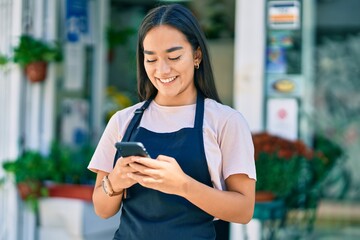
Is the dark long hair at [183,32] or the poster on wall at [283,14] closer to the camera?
the dark long hair at [183,32]

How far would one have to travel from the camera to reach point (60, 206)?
4715 mm

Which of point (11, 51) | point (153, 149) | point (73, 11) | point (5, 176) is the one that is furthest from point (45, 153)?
point (153, 149)

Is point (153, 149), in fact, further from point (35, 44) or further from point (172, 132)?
point (35, 44)

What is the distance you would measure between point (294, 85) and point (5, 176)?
2.03 meters

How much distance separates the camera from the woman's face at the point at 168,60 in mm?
1995

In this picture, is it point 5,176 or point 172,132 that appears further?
point 5,176

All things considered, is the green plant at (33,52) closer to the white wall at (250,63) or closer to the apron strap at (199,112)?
the white wall at (250,63)

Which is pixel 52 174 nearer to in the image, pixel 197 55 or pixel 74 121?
pixel 74 121

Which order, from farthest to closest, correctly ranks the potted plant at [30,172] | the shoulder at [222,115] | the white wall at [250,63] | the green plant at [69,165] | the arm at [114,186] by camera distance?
the green plant at [69,165] < the potted plant at [30,172] < the white wall at [250,63] < the shoulder at [222,115] < the arm at [114,186]

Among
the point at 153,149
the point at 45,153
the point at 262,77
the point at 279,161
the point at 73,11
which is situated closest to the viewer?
the point at 153,149

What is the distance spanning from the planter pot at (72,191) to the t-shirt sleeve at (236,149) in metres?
2.80

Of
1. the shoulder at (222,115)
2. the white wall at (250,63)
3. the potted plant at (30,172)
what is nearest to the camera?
the shoulder at (222,115)

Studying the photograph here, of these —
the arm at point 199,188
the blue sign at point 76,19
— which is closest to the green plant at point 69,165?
the blue sign at point 76,19

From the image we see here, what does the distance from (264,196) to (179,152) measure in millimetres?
1961
